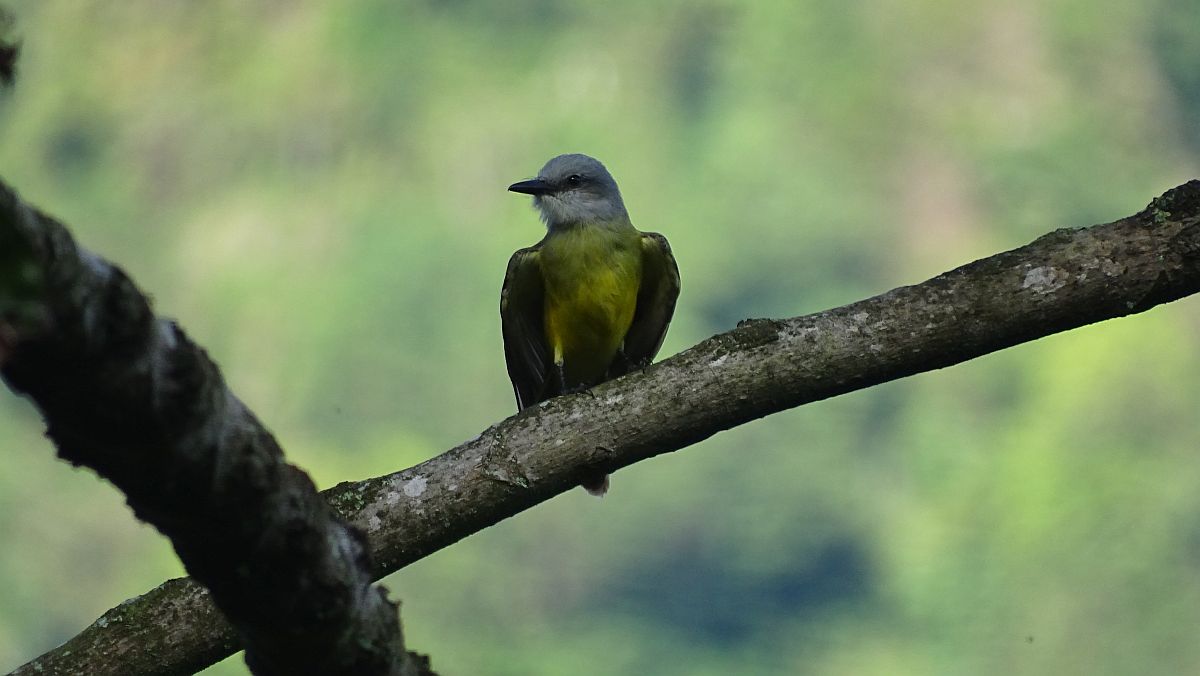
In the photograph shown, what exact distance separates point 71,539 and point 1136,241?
8.85 m

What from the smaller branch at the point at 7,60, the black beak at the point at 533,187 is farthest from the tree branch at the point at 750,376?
the black beak at the point at 533,187

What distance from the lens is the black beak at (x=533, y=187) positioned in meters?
6.04

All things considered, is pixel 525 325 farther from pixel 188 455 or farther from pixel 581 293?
pixel 188 455

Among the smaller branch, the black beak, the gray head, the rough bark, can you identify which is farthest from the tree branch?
the black beak

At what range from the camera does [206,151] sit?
11406 mm

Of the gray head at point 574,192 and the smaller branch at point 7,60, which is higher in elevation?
the gray head at point 574,192

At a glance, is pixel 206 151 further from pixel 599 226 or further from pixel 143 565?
pixel 599 226

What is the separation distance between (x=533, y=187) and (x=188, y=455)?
4406 millimetres

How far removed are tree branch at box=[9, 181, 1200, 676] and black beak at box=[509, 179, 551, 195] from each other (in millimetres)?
2597

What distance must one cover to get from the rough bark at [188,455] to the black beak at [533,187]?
4012 millimetres

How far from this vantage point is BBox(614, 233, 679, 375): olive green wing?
5773 mm

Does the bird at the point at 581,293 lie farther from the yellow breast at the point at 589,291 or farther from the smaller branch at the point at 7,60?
the smaller branch at the point at 7,60

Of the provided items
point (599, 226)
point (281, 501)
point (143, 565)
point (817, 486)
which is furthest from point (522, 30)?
point (281, 501)

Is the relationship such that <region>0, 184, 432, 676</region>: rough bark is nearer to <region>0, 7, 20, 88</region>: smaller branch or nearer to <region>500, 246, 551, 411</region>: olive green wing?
<region>0, 7, 20, 88</region>: smaller branch
